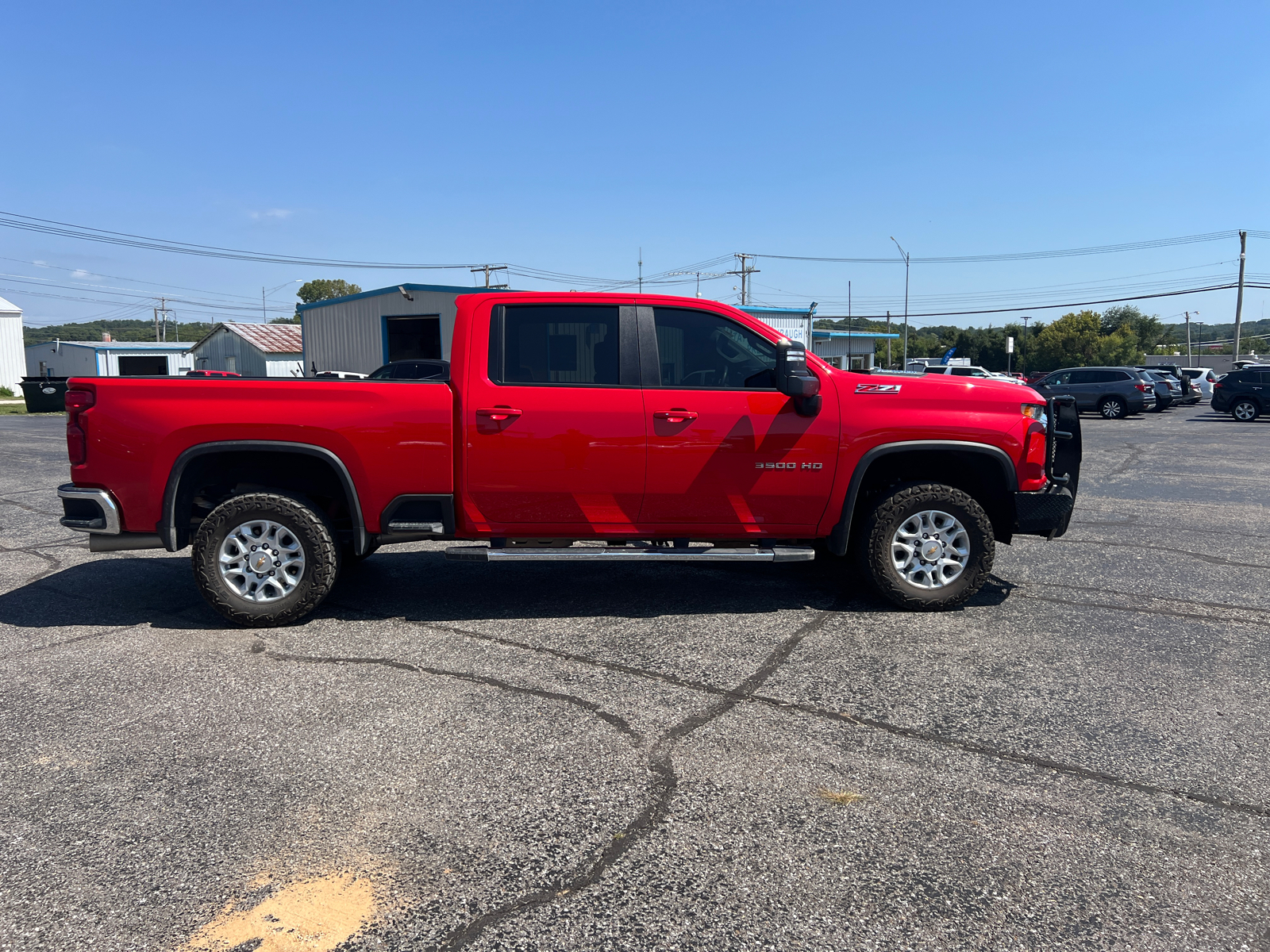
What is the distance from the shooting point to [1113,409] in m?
27.6

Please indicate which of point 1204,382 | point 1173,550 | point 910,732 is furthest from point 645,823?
point 1204,382

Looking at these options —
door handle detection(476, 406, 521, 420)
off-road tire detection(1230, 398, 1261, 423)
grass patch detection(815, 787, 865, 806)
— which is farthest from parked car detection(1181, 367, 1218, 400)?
grass patch detection(815, 787, 865, 806)

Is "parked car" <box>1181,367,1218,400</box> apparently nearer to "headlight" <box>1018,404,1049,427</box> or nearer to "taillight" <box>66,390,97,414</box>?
"headlight" <box>1018,404,1049,427</box>

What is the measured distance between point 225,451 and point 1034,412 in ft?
16.6

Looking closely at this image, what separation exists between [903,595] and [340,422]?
146 inches

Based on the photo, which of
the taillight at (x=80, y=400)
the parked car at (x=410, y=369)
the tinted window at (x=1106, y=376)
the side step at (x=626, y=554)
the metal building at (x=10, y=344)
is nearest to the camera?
the taillight at (x=80, y=400)

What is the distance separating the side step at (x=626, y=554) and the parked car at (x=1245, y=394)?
26422 mm

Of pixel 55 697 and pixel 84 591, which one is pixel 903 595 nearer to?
pixel 55 697

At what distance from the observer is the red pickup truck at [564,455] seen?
530 centimetres

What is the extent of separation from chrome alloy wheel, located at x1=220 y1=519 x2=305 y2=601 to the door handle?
4.53ft

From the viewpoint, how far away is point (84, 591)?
6398 mm

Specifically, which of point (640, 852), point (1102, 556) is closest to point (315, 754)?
point (640, 852)

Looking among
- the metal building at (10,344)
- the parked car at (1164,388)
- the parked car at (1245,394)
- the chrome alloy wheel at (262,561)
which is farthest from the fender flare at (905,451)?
the metal building at (10,344)

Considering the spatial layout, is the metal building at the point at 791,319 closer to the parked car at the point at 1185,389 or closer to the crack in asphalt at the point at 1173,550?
the parked car at the point at 1185,389
